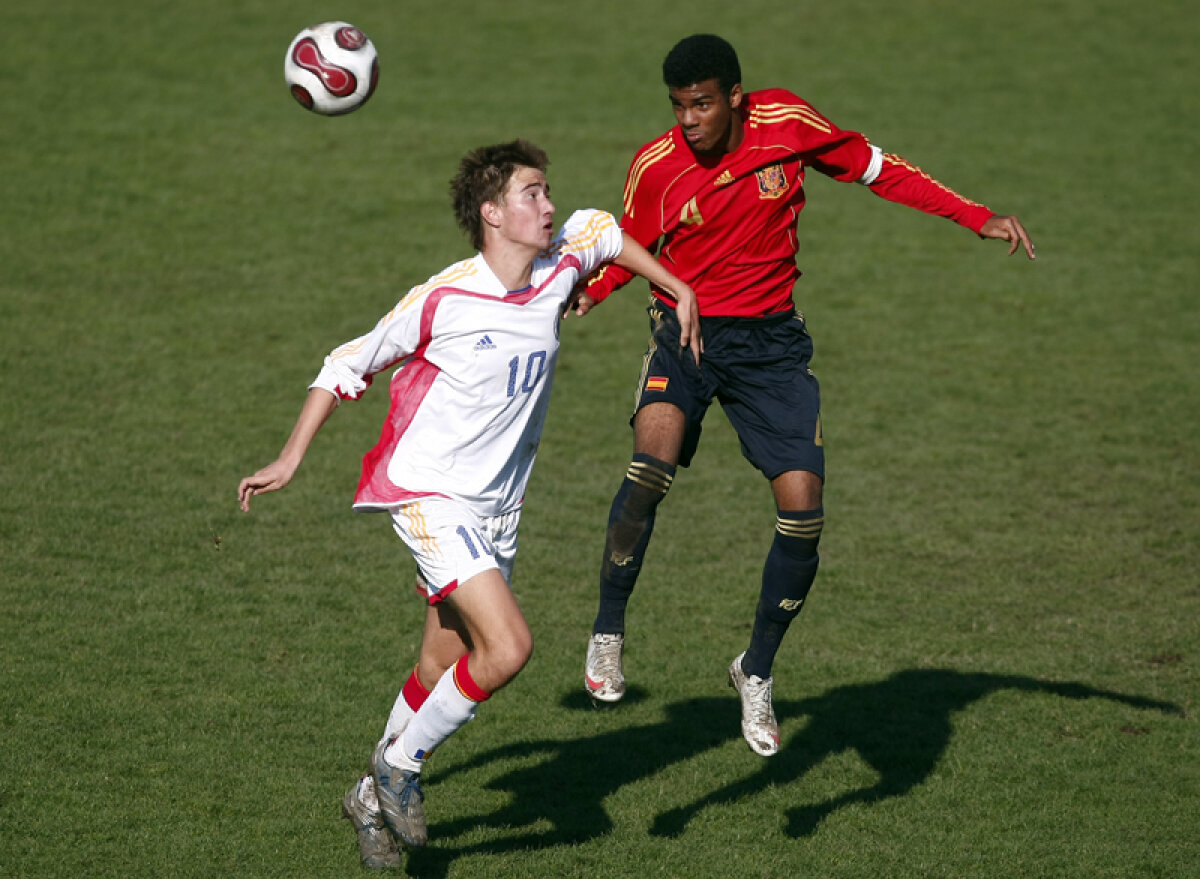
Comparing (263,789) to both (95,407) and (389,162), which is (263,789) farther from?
(389,162)

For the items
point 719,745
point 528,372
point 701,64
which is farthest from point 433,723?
point 701,64

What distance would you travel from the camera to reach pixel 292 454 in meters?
5.26

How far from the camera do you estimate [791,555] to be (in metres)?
6.48

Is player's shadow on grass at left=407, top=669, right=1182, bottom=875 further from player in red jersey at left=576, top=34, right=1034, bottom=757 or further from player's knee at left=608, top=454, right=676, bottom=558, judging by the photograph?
player's knee at left=608, top=454, right=676, bottom=558

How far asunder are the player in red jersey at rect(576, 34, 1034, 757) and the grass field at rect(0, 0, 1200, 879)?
1.06 metres

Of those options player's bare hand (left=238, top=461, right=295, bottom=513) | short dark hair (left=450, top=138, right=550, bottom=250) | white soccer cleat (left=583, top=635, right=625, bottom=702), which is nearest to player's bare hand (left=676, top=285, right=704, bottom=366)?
short dark hair (left=450, top=138, right=550, bottom=250)

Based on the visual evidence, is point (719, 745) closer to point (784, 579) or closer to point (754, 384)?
point (784, 579)

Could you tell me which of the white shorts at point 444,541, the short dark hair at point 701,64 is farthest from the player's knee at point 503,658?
the short dark hair at point 701,64

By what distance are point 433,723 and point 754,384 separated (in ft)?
Answer: 7.24

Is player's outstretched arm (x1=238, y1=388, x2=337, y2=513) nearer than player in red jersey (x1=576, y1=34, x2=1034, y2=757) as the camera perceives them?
Yes

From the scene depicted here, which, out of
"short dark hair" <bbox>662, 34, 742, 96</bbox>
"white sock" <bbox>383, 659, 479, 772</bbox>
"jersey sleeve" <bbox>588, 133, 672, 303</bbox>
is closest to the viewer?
"white sock" <bbox>383, 659, 479, 772</bbox>

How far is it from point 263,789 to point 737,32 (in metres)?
17.6

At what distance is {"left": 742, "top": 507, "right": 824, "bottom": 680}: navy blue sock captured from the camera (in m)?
6.41

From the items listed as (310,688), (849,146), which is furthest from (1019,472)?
(310,688)
